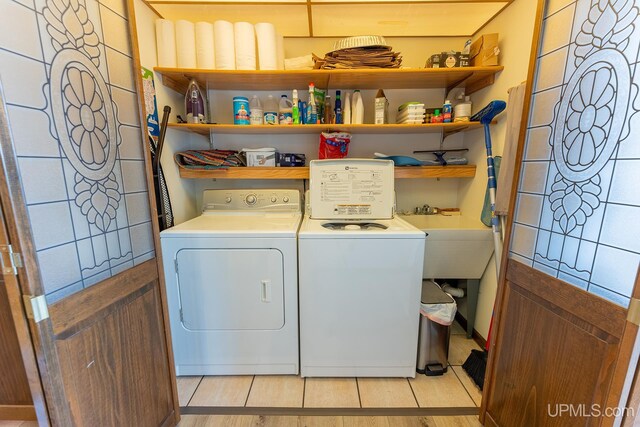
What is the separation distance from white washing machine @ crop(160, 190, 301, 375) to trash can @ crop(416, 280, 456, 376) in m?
0.85

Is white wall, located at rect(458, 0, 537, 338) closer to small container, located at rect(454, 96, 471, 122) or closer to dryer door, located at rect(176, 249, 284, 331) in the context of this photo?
small container, located at rect(454, 96, 471, 122)

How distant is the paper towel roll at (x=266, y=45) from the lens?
6.07ft

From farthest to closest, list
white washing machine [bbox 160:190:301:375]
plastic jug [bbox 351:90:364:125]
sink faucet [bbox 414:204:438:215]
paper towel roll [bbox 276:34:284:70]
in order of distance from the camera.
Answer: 1. sink faucet [bbox 414:204:438:215]
2. plastic jug [bbox 351:90:364:125]
3. paper towel roll [bbox 276:34:284:70]
4. white washing machine [bbox 160:190:301:375]

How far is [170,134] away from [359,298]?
185cm

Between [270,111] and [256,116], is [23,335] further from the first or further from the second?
[270,111]

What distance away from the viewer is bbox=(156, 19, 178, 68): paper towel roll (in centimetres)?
182

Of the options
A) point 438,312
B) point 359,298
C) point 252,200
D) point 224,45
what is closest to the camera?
point 359,298

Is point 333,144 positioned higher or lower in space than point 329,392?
higher

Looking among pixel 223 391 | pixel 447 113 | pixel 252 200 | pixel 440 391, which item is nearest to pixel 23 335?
pixel 223 391

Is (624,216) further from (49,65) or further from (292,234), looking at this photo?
(49,65)

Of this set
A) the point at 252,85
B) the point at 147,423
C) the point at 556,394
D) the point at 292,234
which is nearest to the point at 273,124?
the point at 252,85

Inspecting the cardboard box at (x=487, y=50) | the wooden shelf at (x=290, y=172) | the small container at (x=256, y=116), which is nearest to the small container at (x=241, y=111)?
the small container at (x=256, y=116)

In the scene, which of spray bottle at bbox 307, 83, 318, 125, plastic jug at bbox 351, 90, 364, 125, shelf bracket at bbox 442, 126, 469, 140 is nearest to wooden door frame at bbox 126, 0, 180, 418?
spray bottle at bbox 307, 83, 318, 125

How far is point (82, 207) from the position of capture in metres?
0.92
